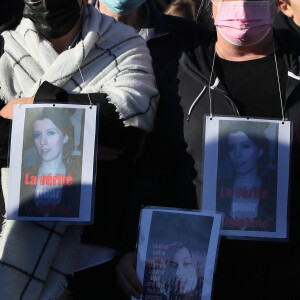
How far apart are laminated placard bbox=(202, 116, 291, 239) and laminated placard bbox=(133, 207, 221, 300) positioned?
0.34ft

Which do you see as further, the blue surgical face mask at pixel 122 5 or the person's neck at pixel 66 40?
the blue surgical face mask at pixel 122 5

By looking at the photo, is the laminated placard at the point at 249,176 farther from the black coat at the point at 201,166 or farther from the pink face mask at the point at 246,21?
the pink face mask at the point at 246,21

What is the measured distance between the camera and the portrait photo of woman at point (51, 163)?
2689 millimetres

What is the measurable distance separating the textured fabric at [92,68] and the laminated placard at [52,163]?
168mm

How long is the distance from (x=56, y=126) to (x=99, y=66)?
1.21 ft

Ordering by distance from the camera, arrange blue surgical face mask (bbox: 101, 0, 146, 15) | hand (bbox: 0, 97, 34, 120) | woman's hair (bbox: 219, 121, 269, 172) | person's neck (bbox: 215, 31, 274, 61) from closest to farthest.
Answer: woman's hair (bbox: 219, 121, 269, 172)
hand (bbox: 0, 97, 34, 120)
person's neck (bbox: 215, 31, 274, 61)
blue surgical face mask (bbox: 101, 0, 146, 15)

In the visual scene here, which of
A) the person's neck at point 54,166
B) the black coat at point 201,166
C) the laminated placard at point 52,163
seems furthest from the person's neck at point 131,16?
the person's neck at point 54,166

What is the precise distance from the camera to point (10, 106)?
282 cm

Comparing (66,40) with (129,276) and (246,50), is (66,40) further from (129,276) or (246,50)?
(129,276)

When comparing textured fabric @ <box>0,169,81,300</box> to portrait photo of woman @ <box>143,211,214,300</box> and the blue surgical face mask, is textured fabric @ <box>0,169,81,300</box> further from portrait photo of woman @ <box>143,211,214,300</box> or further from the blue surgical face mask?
the blue surgical face mask

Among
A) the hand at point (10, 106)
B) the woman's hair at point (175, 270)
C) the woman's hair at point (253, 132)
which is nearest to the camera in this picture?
the woman's hair at point (175, 270)

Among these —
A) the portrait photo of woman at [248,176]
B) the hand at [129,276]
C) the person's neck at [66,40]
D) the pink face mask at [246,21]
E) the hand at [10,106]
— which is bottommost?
the hand at [129,276]

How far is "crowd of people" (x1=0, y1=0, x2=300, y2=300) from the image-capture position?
108 inches

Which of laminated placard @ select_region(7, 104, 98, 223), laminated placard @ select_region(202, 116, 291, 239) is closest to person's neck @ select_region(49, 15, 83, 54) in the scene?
laminated placard @ select_region(7, 104, 98, 223)
